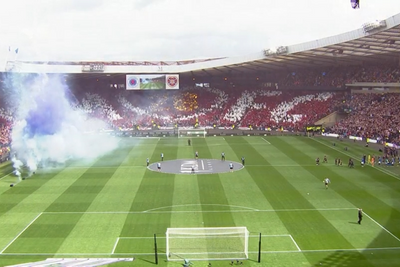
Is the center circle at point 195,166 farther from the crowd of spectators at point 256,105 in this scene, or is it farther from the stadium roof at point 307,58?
the crowd of spectators at point 256,105

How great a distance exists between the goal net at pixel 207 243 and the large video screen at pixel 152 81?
6274 centimetres

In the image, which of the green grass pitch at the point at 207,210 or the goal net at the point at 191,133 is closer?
the green grass pitch at the point at 207,210

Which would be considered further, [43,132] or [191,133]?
[191,133]

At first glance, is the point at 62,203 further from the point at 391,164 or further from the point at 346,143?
the point at 346,143

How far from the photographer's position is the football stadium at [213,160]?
26.6 m

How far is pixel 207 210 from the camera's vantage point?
33.0 m

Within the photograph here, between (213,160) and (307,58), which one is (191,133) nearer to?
(307,58)

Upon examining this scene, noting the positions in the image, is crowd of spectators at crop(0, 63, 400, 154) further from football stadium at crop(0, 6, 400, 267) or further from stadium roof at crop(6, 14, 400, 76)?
stadium roof at crop(6, 14, 400, 76)

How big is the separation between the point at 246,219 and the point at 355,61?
59150 millimetres

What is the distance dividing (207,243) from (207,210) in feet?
21.5

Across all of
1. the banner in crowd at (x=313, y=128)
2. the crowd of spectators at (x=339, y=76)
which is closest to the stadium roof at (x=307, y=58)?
the crowd of spectators at (x=339, y=76)

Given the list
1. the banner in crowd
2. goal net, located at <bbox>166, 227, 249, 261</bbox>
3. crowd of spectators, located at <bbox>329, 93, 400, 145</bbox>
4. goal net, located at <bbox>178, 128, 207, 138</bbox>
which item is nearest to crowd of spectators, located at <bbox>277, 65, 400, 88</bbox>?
crowd of spectators, located at <bbox>329, 93, 400, 145</bbox>

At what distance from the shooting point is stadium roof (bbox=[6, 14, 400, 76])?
5734 centimetres

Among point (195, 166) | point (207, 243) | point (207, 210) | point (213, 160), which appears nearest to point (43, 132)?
point (195, 166)
